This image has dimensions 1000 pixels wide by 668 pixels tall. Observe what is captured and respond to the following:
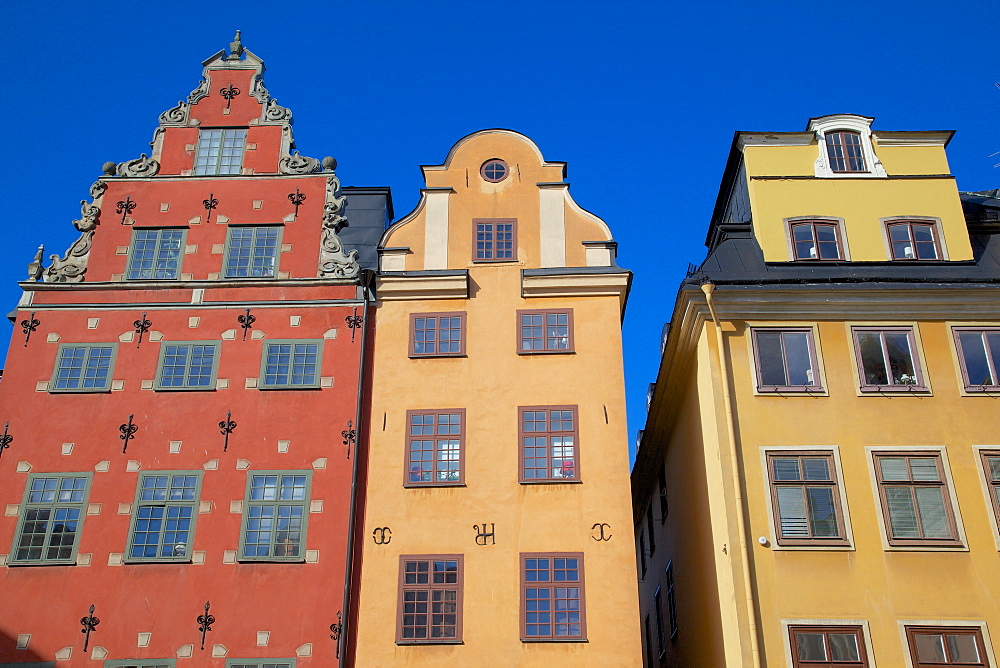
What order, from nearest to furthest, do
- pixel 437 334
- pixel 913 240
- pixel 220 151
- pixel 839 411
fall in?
pixel 839 411 → pixel 437 334 → pixel 913 240 → pixel 220 151

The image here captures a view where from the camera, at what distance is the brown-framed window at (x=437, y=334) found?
25.2 meters

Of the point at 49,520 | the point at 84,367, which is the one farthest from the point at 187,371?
the point at 49,520

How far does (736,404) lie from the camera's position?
75.0ft

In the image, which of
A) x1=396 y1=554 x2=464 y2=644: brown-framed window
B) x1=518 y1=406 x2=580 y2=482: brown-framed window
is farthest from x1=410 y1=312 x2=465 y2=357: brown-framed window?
x1=396 y1=554 x2=464 y2=644: brown-framed window

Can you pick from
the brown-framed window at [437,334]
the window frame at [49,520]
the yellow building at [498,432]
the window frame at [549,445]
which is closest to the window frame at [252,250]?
the yellow building at [498,432]

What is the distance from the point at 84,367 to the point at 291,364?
16.9 feet

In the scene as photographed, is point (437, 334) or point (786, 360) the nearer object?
point (786, 360)

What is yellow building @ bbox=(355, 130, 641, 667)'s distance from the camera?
72.0 ft

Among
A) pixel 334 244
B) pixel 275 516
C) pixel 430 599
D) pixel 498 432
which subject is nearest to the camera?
pixel 430 599

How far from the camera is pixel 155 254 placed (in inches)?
1058

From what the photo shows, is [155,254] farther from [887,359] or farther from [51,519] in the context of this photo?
[887,359]

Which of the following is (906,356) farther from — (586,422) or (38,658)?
(38,658)

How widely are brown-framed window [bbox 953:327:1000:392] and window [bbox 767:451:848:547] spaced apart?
3963mm

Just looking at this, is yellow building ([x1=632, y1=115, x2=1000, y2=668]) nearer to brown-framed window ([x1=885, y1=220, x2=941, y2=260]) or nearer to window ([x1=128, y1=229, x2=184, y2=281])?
brown-framed window ([x1=885, y1=220, x2=941, y2=260])
